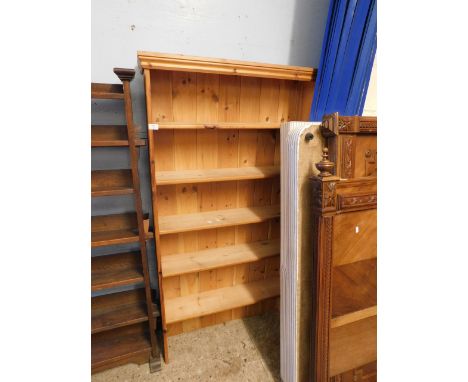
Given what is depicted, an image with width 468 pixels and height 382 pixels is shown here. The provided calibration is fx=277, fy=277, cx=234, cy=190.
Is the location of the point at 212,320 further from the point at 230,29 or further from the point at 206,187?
the point at 230,29

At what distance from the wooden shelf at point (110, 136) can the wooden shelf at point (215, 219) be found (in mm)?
554

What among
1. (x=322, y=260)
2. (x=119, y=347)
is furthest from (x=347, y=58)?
(x=119, y=347)

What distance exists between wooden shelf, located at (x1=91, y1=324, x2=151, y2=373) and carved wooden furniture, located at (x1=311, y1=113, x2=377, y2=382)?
39.8 inches

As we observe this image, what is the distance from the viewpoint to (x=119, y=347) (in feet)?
5.50

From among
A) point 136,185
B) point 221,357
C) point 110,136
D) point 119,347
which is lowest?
point 221,357

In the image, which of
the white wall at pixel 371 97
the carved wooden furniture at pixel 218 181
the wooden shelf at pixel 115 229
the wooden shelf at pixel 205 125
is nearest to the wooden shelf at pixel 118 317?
the carved wooden furniture at pixel 218 181

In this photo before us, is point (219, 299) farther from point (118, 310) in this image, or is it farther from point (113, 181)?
point (113, 181)

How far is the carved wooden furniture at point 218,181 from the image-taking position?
1.66m

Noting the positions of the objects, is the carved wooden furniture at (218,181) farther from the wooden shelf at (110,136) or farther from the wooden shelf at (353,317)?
the wooden shelf at (353,317)

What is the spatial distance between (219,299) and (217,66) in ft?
5.00

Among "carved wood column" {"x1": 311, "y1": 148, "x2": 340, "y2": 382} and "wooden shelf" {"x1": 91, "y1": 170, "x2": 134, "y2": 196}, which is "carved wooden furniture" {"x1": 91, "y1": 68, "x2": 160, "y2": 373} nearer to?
"wooden shelf" {"x1": 91, "y1": 170, "x2": 134, "y2": 196}

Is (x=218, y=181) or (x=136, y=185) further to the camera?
(x=218, y=181)
